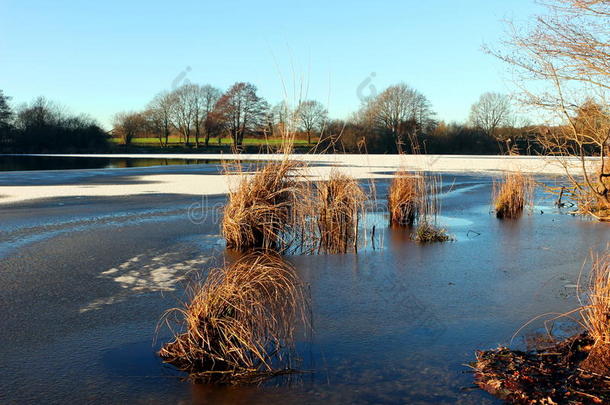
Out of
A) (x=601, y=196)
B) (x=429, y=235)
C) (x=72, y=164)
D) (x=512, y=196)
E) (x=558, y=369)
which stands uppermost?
(x=601, y=196)

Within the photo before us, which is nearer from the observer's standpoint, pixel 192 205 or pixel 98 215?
pixel 98 215

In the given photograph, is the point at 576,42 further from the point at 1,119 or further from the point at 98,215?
the point at 1,119

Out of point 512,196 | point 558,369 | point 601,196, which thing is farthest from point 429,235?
point 558,369

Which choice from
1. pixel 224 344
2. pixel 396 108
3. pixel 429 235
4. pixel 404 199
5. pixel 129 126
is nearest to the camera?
pixel 224 344

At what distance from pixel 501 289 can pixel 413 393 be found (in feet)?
8.80

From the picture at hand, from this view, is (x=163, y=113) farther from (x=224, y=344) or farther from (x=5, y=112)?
(x=224, y=344)

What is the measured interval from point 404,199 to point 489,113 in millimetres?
53121

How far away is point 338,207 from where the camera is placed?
27.4 ft

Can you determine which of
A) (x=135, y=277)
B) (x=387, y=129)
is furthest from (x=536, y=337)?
(x=387, y=129)

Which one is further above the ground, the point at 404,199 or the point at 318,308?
the point at 404,199

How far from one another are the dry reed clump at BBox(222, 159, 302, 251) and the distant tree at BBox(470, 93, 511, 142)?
173ft

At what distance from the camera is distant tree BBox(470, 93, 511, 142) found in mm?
56906

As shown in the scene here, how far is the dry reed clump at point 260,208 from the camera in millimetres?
7461

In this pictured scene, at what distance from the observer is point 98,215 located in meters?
10.4
